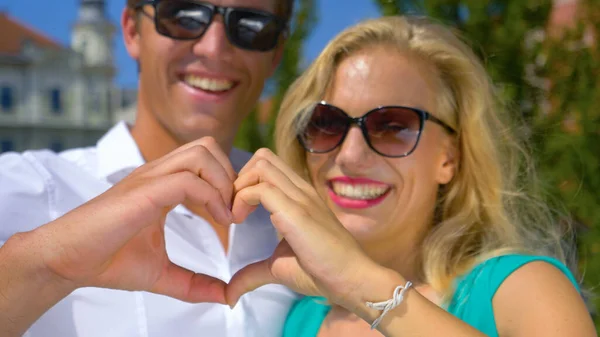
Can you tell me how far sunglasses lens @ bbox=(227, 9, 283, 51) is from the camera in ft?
8.69

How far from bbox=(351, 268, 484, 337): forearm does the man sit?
0.41 metres

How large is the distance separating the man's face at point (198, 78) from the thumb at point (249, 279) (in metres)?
0.97

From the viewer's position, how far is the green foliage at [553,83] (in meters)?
3.72

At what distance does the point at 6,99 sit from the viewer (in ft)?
140

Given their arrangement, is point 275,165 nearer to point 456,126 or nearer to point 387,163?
point 387,163

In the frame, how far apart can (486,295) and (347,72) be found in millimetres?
917

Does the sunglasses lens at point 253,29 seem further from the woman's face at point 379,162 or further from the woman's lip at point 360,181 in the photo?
the woman's lip at point 360,181

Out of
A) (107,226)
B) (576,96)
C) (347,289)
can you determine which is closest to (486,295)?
(347,289)

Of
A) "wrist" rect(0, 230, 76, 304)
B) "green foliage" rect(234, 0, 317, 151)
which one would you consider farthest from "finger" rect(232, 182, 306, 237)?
"green foliage" rect(234, 0, 317, 151)

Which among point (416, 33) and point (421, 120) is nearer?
point (421, 120)

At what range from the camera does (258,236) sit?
2.62 metres

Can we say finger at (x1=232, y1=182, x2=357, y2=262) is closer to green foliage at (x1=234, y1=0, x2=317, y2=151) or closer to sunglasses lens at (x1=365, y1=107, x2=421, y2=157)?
sunglasses lens at (x1=365, y1=107, x2=421, y2=157)

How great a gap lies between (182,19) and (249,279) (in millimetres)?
1246

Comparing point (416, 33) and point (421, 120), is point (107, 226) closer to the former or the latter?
point (421, 120)
